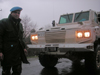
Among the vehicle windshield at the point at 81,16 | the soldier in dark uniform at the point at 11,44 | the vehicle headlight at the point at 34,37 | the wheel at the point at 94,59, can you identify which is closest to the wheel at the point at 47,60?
the vehicle headlight at the point at 34,37

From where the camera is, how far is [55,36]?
481 centimetres

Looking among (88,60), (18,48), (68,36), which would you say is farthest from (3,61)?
(88,60)

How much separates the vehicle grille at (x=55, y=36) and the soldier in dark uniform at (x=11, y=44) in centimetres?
208

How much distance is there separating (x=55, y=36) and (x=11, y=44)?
2360mm

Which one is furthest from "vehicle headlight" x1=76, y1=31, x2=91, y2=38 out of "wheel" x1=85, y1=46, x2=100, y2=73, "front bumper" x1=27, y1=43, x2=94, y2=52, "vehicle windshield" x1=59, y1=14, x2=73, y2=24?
"vehicle windshield" x1=59, y1=14, x2=73, y2=24

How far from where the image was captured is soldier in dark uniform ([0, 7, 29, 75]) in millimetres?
2613

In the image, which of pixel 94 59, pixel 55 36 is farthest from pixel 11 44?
pixel 94 59

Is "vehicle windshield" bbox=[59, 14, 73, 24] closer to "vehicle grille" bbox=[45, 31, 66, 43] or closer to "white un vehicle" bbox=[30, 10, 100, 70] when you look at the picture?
"white un vehicle" bbox=[30, 10, 100, 70]

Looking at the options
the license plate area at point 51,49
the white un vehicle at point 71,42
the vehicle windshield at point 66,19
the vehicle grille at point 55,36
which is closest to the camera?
the white un vehicle at point 71,42

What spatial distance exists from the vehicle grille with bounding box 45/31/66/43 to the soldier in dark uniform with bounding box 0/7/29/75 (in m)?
2.08

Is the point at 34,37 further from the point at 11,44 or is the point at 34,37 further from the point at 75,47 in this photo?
the point at 11,44

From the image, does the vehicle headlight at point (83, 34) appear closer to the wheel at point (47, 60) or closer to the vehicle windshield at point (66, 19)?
the wheel at point (47, 60)

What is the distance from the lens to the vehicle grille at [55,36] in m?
4.71

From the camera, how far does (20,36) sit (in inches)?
115
